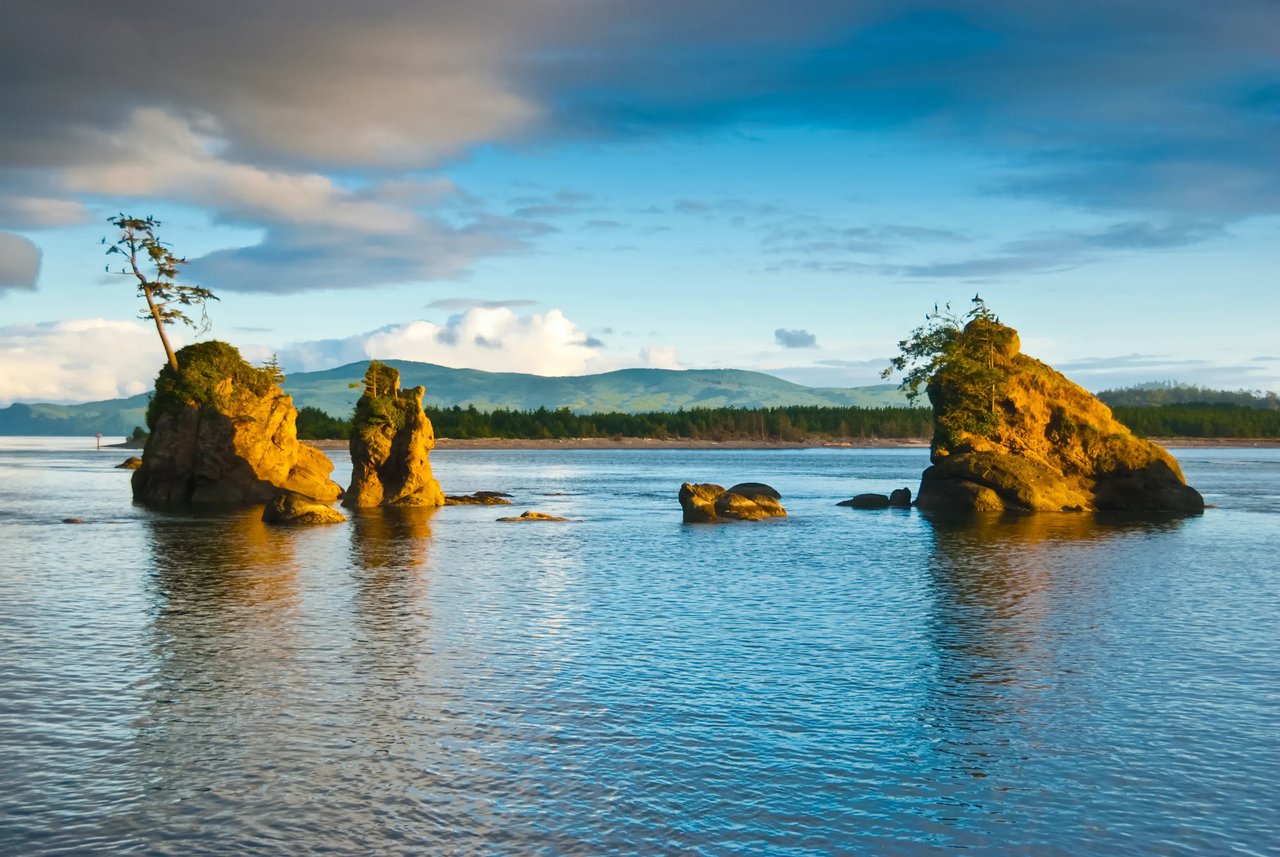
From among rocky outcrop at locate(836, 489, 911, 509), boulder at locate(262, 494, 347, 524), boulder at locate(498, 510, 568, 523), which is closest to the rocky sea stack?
boulder at locate(262, 494, 347, 524)

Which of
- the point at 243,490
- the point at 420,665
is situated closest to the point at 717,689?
the point at 420,665

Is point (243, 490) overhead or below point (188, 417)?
below

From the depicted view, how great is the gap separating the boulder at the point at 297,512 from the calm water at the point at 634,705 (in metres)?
16.0

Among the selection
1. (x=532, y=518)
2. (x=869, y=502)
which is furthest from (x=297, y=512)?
(x=869, y=502)

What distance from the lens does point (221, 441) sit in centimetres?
7819

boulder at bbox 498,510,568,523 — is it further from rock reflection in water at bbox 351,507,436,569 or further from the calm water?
the calm water

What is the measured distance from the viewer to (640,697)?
22.0 m

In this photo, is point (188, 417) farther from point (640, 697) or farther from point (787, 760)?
point (787, 760)

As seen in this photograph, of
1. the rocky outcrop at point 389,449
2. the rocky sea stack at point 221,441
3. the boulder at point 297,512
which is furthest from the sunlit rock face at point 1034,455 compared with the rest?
the rocky sea stack at point 221,441

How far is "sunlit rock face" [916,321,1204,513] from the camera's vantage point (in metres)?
75.7

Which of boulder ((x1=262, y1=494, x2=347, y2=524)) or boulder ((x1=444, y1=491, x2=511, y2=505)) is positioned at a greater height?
boulder ((x1=262, y1=494, x2=347, y2=524))

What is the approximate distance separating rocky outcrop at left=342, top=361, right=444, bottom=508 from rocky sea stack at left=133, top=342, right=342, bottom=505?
5.47 metres

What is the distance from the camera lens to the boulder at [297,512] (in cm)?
6222

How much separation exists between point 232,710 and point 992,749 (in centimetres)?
1434
